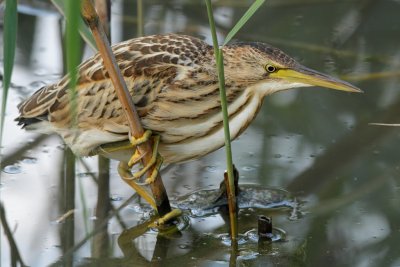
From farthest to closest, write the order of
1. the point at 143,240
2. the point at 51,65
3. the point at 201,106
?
the point at 51,65 < the point at 143,240 < the point at 201,106

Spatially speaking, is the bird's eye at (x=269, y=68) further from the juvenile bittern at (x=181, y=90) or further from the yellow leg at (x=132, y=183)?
the yellow leg at (x=132, y=183)

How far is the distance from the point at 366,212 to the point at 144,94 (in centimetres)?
97

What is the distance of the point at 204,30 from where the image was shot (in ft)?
18.3

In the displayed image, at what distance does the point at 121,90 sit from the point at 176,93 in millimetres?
354

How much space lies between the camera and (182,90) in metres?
3.48

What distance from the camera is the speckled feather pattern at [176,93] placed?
11.4 ft

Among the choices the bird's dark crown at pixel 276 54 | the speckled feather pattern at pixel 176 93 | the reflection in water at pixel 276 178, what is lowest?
the reflection in water at pixel 276 178

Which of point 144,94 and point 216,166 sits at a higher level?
point 144,94

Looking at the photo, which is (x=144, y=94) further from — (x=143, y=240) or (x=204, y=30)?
(x=204, y=30)

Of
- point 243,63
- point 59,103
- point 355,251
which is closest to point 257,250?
point 355,251

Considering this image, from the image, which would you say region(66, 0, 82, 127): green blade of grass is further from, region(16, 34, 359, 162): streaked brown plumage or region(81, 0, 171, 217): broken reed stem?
region(16, 34, 359, 162): streaked brown plumage

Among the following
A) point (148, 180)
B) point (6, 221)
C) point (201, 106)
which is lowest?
point (6, 221)

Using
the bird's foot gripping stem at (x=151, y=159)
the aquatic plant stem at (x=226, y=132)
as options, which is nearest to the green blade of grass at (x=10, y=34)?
the aquatic plant stem at (x=226, y=132)

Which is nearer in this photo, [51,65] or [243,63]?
[243,63]
